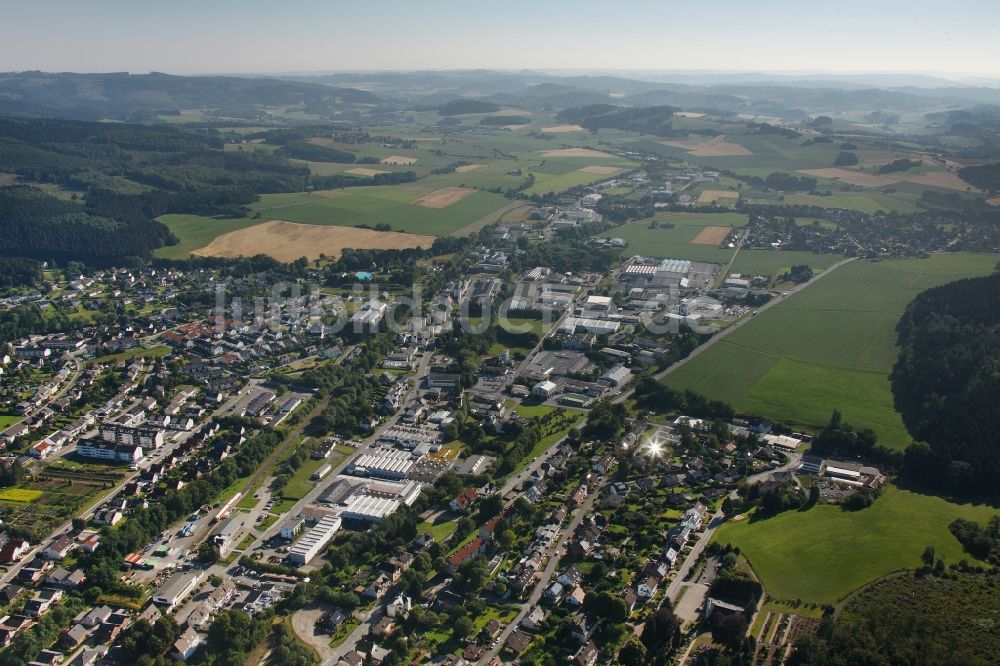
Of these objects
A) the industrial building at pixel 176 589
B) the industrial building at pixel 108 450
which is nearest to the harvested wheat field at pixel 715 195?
the industrial building at pixel 108 450

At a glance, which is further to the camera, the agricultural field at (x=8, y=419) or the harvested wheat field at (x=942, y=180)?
the harvested wheat field at (x=942, y=180)

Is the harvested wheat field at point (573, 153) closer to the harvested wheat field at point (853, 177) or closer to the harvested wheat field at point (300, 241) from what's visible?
the harvested wheat field at point (853, 177)

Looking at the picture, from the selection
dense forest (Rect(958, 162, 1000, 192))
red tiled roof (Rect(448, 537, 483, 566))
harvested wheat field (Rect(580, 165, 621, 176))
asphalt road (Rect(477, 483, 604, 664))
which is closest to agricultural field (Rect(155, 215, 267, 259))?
harvested wheat field (Rect(580, 165, 621, 176))

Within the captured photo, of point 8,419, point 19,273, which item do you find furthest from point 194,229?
point 8,419

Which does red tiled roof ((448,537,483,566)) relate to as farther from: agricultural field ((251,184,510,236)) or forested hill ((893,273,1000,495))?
agricultural field ((251,184,510,236))

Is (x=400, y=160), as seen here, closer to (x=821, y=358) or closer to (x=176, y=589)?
(x=821, y=358)

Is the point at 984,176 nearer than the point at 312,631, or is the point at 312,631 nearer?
the point at 312,631
